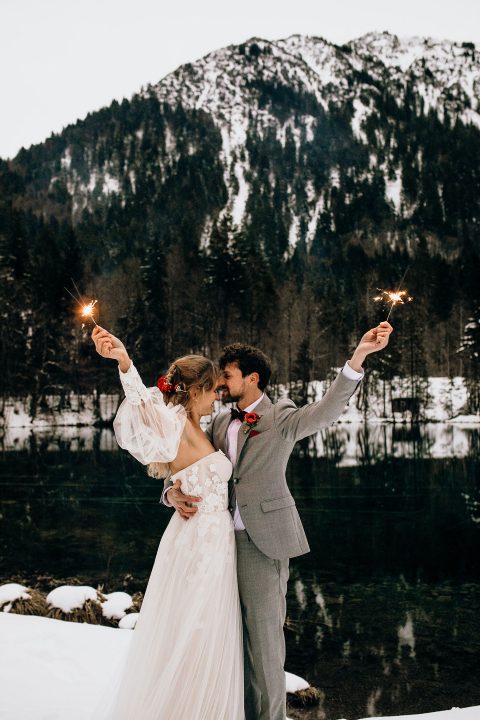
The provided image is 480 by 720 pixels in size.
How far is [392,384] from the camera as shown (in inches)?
1930

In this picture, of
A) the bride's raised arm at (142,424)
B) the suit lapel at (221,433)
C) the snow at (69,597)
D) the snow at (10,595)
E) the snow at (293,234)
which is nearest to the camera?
the bride's raised arm at (142,424)

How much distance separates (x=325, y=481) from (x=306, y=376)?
25577 millimetres

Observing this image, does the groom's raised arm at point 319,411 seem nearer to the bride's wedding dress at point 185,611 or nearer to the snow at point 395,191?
the bride's wedding dress at point 185,611

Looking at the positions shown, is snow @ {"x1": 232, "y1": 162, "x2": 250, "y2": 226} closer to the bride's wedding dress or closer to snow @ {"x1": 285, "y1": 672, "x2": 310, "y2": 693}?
snow @ {"x1": 285, "y1": 672, "x2": 310, "y2": 693}

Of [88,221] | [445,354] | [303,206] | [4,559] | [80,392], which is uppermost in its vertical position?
[303,206]

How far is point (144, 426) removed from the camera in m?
3.76

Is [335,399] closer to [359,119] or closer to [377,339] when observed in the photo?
[377,339]

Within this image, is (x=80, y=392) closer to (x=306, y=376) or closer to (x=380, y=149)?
(x=306, y=376)

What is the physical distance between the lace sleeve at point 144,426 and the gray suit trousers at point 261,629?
0.78 m

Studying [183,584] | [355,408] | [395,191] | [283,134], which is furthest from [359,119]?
[183,584]

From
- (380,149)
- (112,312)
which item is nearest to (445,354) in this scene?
(112,312)

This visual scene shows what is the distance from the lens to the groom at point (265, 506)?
3.87 metres

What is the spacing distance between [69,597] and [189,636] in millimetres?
6169

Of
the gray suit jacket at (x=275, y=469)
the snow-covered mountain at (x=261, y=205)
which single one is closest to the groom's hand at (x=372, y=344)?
the gray suit jacket at (x=275, y=469)
